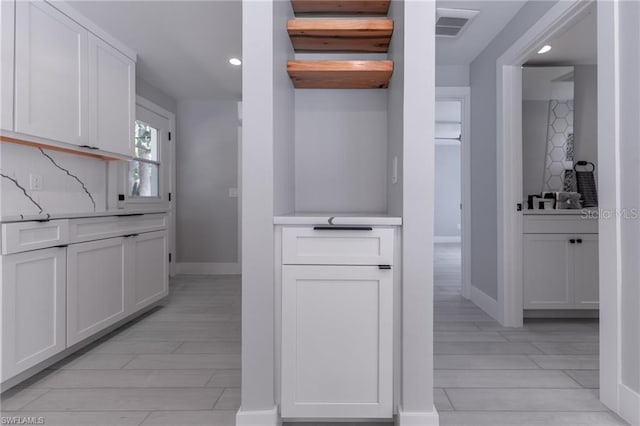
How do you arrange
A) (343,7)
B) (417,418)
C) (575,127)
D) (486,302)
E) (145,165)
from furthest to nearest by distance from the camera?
(145,165), (575,127), (486,302), (343,7), (417,418)

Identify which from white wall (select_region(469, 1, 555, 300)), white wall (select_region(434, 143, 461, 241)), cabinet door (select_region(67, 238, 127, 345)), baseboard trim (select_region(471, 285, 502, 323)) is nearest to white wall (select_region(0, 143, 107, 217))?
cabinet door (select_region(67, 238, 127, 345))

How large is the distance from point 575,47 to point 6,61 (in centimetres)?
406

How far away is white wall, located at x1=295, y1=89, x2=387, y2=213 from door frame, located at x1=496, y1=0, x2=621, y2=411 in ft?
3.42

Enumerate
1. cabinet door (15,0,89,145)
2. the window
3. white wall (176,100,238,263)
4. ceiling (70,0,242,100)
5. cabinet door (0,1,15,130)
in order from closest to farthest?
cabinet door (0,1,15,130) < cabinet door (15,0,89,145) < ceiling (70,0,242,100) < the window < white wall (176,100,238,263)

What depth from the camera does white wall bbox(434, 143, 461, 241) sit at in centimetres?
859

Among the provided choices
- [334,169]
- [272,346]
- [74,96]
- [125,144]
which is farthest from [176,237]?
[272,346]

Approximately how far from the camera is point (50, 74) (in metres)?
2.20

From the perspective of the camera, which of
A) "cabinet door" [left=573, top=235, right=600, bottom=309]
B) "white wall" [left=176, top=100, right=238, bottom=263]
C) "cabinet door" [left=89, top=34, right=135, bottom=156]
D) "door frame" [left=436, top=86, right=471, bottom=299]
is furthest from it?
"white wall" [left=176, top=100, right=238, bottom=263]

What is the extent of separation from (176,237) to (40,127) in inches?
106

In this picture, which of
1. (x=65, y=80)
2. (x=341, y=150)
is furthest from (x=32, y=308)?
(x=341, y=150)

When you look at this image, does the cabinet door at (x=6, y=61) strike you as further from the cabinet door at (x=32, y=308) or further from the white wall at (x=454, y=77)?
the white wall at (x=454, y=77)

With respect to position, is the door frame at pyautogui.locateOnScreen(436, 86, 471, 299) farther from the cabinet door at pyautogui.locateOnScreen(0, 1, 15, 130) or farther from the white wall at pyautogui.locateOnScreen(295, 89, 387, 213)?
the cabinet door at pyautogui.locateOnScreen(0, 1, 15, 130)

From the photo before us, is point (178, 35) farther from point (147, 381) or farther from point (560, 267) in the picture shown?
point (560, 267)

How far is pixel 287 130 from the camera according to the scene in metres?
1.76
